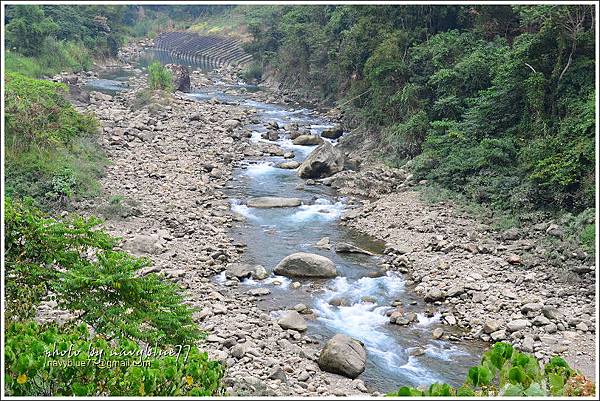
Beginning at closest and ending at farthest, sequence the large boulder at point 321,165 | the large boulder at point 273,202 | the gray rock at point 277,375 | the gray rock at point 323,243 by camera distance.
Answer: the gray rock at point 277,375 → the gray rock at point 323,243 → the large boulder at point 273,202 → the large boulder at point 321,165

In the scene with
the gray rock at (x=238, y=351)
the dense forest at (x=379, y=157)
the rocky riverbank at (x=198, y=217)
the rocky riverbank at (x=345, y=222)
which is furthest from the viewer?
the rocky riverbank at (x=345, y=222)

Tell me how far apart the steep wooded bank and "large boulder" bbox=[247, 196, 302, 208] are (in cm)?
371

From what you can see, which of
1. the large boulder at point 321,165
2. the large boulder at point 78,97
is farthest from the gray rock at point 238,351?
the large boulder at point 78,97

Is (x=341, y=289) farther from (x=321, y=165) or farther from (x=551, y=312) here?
(x=321, y=165)

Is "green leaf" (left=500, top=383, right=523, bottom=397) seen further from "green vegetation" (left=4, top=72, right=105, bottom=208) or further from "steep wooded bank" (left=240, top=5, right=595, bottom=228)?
"green vegetation" (left=4, top=72, right=105, bottom=208)

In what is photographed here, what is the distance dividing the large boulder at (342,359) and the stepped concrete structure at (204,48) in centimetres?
3922

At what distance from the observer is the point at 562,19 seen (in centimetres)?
1323

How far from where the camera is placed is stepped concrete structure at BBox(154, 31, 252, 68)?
4803 centimetres

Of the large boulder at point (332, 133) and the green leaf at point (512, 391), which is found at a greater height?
the green leaf at point (512, 391)

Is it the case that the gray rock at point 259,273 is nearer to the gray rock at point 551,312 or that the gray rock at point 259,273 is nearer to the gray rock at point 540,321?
the gray rock at point 540,321

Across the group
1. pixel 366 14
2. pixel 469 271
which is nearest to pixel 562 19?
pixel 469 271

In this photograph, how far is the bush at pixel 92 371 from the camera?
441cm

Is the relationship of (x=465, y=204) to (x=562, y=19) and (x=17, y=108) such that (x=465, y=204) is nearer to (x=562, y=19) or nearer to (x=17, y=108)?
(x=562, y=19)

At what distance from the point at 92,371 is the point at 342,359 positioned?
442cm
